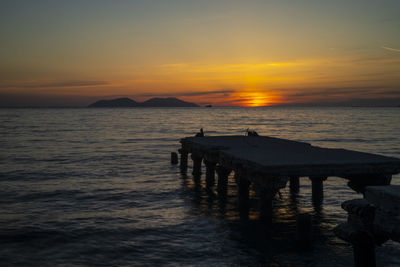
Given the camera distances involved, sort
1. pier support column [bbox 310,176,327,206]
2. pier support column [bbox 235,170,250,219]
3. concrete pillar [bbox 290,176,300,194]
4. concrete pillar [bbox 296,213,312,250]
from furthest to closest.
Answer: concrete pillar [bbox 290,176,300,194] < pier support column [bbox 310,176,327,206] < pier support column [bbox 235,170,250,219] < concrete pillar [bbox 296,213,312,250]

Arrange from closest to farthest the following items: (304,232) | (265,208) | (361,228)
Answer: (361,228) < (304,232) < (265,208)

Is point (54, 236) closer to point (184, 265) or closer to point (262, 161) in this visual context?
point (184, 265)

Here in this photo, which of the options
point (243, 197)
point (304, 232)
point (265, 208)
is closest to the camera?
point (304, 232)

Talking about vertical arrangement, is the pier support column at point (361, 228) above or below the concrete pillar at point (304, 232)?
above

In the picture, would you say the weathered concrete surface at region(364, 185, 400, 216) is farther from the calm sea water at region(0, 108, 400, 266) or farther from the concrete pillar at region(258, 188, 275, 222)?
the concrete pillar at region(258, 188, 275, 222)

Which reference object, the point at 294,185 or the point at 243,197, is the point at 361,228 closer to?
the point at 243,197

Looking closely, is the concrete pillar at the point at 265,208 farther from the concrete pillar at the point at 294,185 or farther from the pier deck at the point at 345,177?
the concrete pillar at the point at 294,185

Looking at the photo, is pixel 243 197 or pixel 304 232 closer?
pixel 304 232

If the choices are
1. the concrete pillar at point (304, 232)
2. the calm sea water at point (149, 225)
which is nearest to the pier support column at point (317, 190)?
the calm sea water at point (149, 225)

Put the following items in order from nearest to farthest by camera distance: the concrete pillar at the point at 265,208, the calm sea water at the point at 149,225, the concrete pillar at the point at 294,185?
1. the calm sea water at the point at 149,225
2. the concrete pillar at the point at 265,208
3. the concrete pillar at the point at 294,185

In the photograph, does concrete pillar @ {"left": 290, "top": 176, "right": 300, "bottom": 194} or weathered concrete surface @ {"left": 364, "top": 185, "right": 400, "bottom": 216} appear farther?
concrete pillar @ {"left": 290, "top": 176, "right": 300, "bottom": 194}

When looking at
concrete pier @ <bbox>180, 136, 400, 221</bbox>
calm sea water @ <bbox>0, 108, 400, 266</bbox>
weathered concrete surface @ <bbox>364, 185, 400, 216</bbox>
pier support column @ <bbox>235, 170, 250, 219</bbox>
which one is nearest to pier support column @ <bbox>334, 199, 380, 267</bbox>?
weathered concrete surface @ <bbox>364, 185, 400, 216</bbox>

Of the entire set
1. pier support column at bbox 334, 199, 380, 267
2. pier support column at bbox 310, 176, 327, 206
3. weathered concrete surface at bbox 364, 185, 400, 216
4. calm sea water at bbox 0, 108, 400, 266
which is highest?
weathered concrete surface at bbox 364, 185, 400, 216

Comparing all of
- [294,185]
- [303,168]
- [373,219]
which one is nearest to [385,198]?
→ [373,219]
